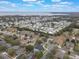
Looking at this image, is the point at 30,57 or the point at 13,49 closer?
the point at 30,57

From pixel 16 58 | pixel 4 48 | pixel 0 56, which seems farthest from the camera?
pixel 4 48

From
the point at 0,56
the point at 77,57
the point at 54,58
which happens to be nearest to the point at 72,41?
the point at 77,57

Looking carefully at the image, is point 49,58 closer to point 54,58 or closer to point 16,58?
point 54,58

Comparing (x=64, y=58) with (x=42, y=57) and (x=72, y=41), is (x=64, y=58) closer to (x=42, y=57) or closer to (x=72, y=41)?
(x=42, y=57)

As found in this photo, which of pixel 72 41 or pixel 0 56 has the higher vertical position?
pixel 0 56

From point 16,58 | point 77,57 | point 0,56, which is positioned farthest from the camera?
point 77,57

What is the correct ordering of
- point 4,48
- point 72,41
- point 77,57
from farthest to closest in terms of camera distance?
point 72,41, point 4,48, point 77,57

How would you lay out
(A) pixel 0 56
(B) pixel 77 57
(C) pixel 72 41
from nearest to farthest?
(A) pixel 0 56, (B) pixel 77 57, (C) pixel 72 41

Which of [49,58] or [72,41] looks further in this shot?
[72,41]

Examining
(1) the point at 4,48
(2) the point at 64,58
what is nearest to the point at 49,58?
(2) the point at 64,58
